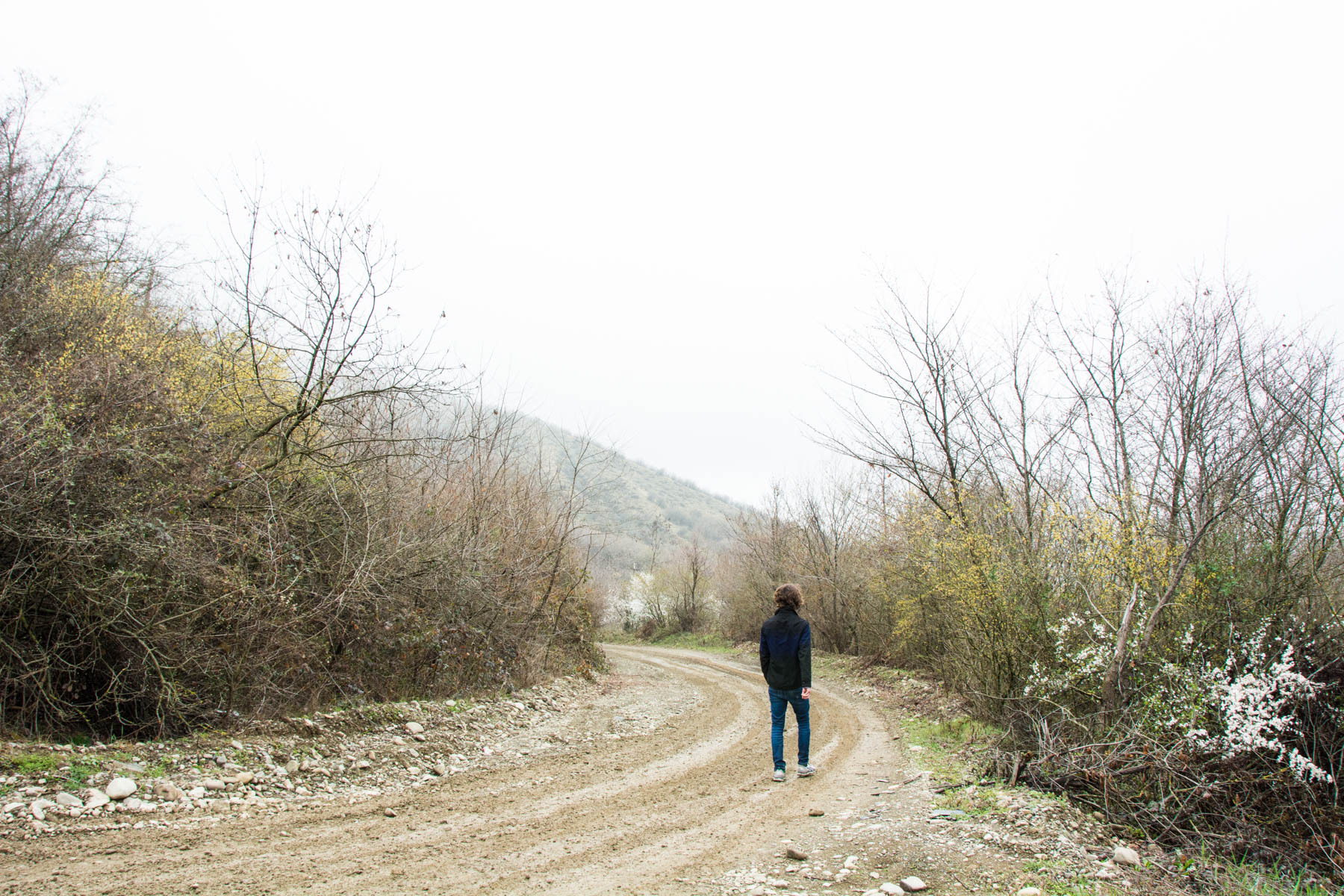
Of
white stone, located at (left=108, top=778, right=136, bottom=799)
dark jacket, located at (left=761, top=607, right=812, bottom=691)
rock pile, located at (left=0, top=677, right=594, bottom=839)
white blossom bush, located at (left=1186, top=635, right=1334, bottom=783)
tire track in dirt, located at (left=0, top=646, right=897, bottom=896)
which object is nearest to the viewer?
tire track in dirt, located at (left=0, top=646, right=897, bottom=896)

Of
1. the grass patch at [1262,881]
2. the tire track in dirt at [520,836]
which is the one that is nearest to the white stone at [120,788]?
the tire track in dirt at [520,836]

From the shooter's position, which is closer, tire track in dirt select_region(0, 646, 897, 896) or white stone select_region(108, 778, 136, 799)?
tire track in dirt select_region(0, 646, 897, 896)

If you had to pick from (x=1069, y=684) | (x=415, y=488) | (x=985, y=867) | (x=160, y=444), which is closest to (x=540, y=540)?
(x=415, y=488)

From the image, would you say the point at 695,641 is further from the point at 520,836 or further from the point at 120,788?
the point at 120,788

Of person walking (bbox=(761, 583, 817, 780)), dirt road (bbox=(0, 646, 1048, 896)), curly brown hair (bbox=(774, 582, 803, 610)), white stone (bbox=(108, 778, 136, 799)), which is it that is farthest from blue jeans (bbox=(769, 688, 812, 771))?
white stone (bbox=(108, 778, 136, 799))

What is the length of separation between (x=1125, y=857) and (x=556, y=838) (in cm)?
428

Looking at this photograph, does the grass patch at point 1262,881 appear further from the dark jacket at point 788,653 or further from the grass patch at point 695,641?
the grass patch at point 695,641

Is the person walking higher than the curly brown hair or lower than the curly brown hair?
lower

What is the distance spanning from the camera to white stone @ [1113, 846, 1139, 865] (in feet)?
16.5

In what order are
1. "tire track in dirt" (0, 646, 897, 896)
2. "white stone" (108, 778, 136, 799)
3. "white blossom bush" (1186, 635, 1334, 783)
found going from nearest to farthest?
"tire track in dirt" (0, 646, 897, 896) < "white stone" (108, 778, 136, 799) < "white blossom bush" (1186, 635, 1334, 783)

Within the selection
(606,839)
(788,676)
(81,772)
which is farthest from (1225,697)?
(81,772)

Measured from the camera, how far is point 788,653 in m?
6.82

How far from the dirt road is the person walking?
0.31 metres

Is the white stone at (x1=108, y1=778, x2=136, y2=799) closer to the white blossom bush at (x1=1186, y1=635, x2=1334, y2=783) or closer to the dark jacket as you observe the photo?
the dark jacket
